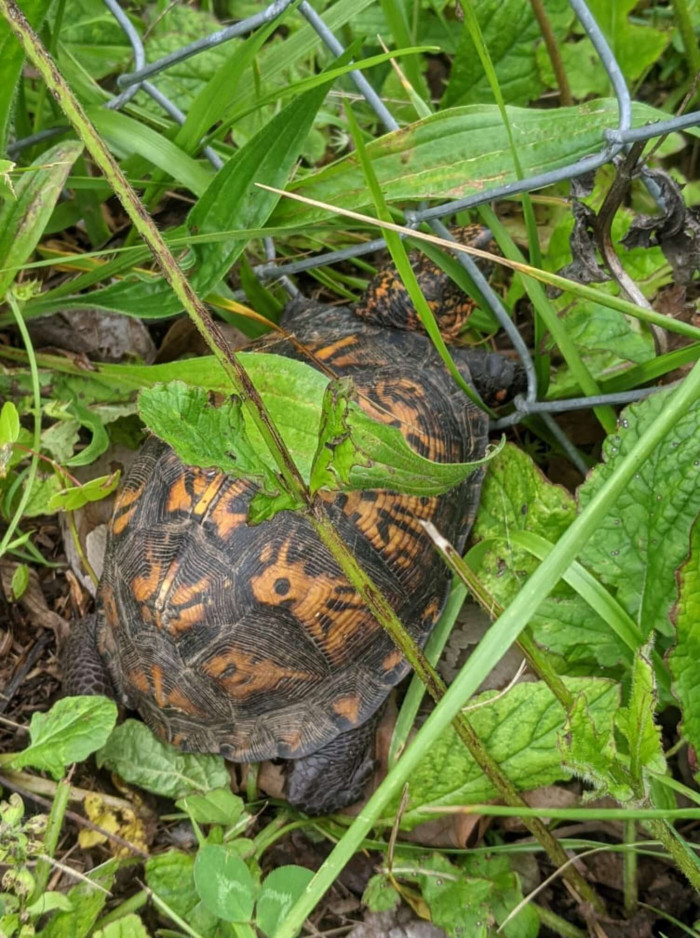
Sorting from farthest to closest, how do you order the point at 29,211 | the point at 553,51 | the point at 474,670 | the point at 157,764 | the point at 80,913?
the point at 553,51, the point at 157,764, the point at 29,211, the point at 80,913, the point at 474,670

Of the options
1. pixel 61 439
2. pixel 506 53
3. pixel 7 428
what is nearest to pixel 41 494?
pixel 61 439

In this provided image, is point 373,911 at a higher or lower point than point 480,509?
lower

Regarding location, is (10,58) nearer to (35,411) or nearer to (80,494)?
(35,411)

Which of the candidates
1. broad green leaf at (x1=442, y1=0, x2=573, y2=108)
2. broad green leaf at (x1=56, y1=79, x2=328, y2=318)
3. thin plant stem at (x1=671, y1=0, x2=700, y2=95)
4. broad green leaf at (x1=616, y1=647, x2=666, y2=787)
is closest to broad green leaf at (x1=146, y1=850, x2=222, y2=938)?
broad green leaf at (x1=616, y1=647, x2=666, y2=787)

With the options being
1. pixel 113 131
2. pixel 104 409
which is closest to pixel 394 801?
pixel 104 409

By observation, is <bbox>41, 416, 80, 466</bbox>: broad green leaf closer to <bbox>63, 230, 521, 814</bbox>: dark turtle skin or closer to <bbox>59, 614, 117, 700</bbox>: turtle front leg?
<bbox>63, 230, 521, 814</bbox>: dark turtle skin

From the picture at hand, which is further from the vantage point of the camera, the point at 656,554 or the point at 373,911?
the point at 373,911

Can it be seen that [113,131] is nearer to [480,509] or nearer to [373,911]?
[480,509]
